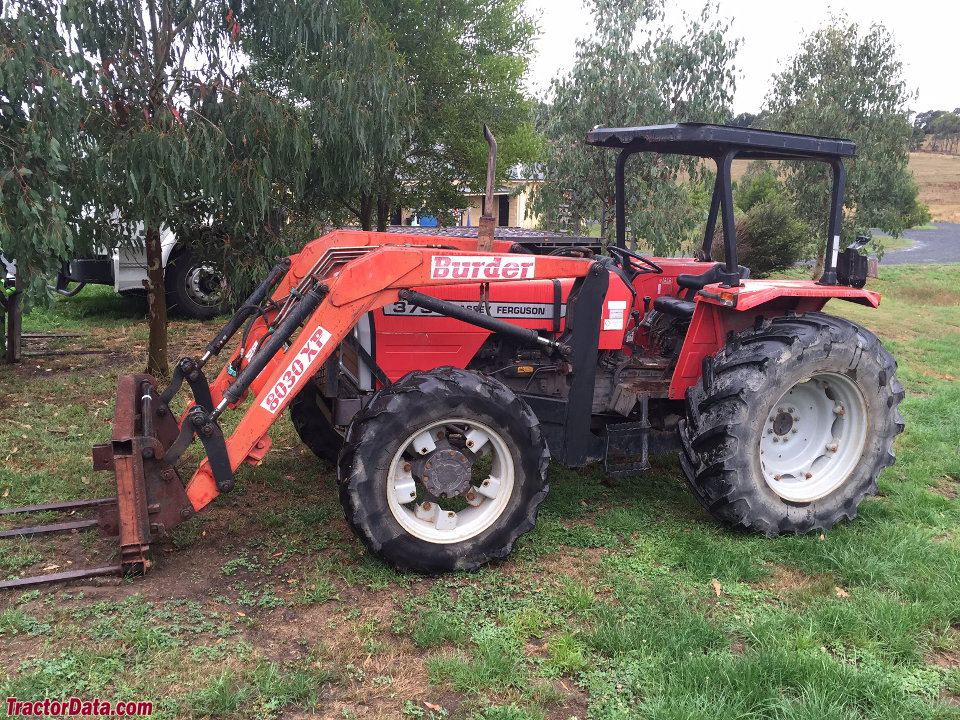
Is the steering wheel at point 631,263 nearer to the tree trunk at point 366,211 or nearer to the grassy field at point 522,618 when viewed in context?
the grassy field at point 522,618

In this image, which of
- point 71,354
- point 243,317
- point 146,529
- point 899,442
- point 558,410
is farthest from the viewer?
point 71,354

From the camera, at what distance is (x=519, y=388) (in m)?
4.64

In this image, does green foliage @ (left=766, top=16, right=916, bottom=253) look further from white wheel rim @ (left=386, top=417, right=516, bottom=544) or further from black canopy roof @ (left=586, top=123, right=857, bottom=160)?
white wheel rim @ (left=386, top=417, right=516, bottom=544)

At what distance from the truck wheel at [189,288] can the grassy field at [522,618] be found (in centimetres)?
629

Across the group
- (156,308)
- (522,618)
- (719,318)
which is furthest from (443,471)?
(156,308)

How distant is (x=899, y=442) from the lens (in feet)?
20.8

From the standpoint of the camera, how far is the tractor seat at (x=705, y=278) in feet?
15.0

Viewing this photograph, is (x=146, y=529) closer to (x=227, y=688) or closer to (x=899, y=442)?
(x=227, y=688)

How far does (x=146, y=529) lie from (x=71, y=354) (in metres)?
6.29

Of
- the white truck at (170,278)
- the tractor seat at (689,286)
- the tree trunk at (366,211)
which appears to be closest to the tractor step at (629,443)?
the tractor seat at (689,286)

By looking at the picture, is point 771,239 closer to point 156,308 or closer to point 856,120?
point 856,120

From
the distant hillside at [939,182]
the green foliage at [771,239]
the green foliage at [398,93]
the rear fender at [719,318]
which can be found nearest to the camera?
the rear fender at [719,318]

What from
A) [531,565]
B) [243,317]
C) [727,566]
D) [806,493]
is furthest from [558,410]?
[243,317]

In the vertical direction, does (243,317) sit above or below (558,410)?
above
